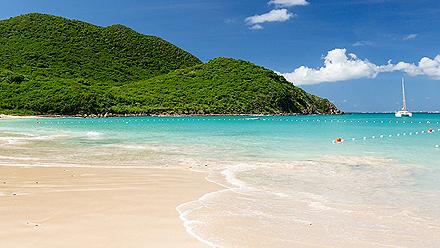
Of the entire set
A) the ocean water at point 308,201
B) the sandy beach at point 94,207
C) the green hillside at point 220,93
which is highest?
the green hillside at point 220,93

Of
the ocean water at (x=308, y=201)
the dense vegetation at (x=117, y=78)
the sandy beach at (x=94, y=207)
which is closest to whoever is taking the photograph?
the sandy beach at (x=94, y=207)

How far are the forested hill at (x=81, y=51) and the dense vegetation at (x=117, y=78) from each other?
297 millimetres

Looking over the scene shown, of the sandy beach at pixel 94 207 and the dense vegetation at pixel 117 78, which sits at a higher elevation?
the dense vegetation at pixel 117 78

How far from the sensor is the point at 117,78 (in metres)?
146

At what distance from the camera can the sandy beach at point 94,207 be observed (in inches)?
243

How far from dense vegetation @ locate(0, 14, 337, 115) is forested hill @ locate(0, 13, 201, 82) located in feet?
0.97

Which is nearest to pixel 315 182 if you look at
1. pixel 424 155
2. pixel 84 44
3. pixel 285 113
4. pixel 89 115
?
pixel 424 155

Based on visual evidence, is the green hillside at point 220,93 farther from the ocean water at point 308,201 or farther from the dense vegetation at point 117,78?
the ocean water at point 308,201

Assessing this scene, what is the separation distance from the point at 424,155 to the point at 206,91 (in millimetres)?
109854

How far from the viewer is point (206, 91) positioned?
129 meters

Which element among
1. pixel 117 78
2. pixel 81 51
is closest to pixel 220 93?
pixel 117 78

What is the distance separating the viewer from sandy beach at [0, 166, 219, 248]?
20.3 feet

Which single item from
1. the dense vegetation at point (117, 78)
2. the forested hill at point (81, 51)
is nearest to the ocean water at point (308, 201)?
the dense vegetation at point (117, 78)

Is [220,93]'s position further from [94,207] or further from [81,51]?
[94,207]
